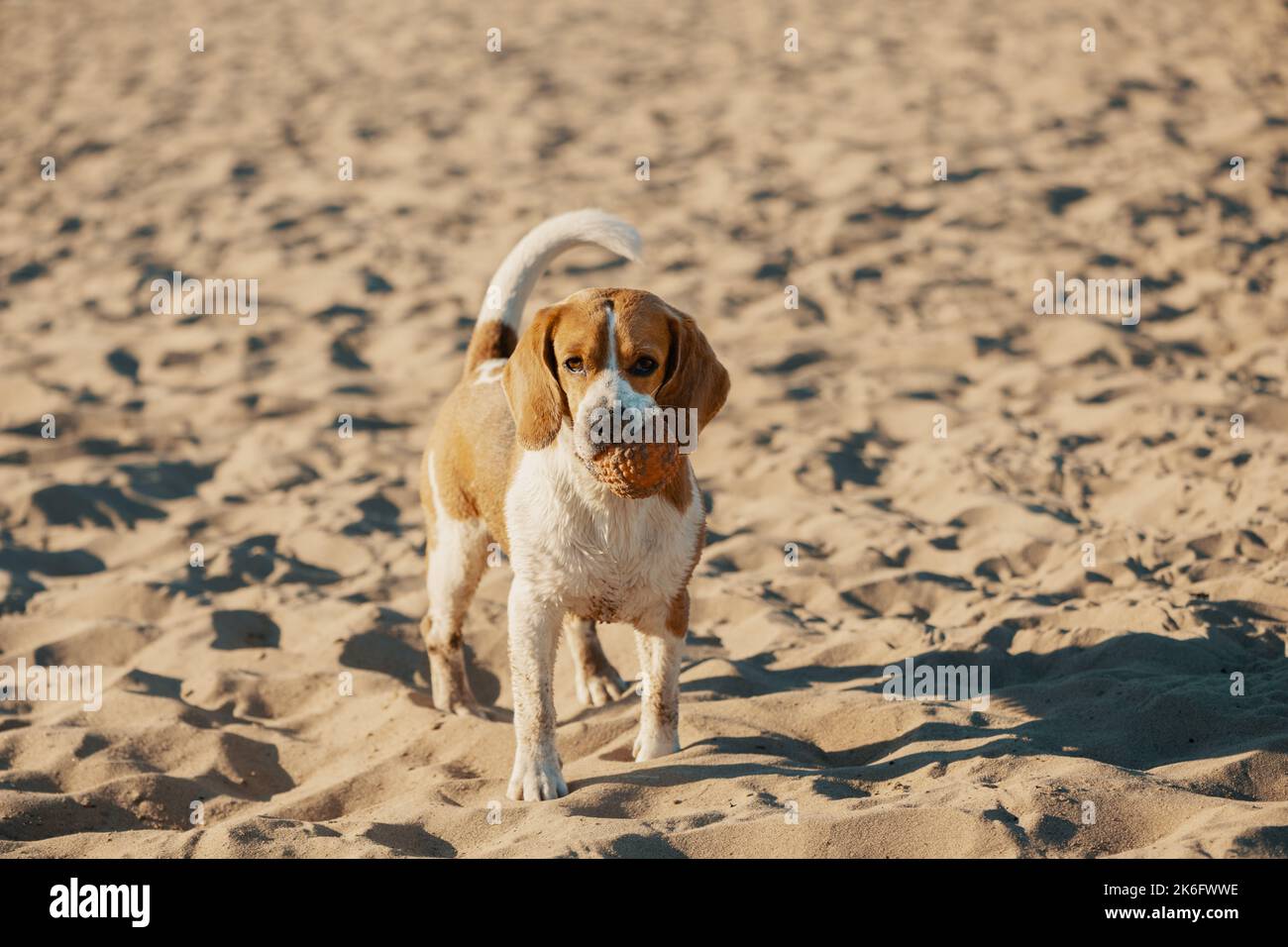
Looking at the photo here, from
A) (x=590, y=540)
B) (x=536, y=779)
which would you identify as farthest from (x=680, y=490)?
(x=536, y=779)

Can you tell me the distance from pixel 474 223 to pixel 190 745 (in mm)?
7234

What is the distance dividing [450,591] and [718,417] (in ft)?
12.1

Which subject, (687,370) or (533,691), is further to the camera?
(533,691)

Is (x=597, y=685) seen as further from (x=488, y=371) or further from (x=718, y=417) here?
(x=718, y=417)

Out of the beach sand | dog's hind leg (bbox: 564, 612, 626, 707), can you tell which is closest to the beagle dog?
the beach sand

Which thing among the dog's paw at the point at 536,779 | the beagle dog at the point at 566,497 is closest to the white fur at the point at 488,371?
the beagle dog at the point at 566,497

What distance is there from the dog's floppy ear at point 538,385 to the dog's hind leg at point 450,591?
973 millimetres

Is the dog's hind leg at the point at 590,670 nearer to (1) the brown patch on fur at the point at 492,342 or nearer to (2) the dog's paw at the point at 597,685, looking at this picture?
(2) the dog's paw at the point at 597,685

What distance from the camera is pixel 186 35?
15.9 metres

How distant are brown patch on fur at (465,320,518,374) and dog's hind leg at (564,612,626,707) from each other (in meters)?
1.09

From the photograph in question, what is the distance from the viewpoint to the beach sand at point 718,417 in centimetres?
436

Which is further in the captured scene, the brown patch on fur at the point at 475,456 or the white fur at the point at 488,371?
the white fur at the point at 488,371

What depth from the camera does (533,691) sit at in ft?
14.1

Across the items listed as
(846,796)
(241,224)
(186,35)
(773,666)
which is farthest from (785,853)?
(186,35)
